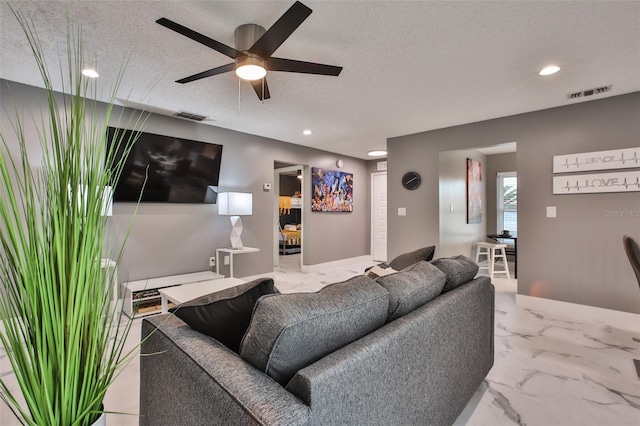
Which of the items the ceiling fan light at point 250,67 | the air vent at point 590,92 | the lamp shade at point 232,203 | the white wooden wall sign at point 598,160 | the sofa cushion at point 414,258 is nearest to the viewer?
the ceiling fan light at point 250,67

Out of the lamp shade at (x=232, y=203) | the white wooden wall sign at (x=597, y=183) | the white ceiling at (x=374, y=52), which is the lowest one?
the lamp shade at (x=232, y=203)

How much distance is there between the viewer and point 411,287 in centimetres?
138

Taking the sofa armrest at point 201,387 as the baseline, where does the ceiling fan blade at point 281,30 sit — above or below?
above

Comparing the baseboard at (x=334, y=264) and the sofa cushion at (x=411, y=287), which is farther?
the baseboard at (x=334, y=264)

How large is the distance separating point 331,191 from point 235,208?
92.2 inches

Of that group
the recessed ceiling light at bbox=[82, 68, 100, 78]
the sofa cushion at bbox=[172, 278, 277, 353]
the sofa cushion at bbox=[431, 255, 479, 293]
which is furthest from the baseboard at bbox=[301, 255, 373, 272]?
the sofa cushion at bbox=[172, 278, 277, 353]

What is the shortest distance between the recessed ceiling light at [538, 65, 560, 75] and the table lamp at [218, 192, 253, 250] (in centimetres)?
344

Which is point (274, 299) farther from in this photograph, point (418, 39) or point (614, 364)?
point (614, 364)

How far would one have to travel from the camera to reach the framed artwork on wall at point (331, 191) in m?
5.69

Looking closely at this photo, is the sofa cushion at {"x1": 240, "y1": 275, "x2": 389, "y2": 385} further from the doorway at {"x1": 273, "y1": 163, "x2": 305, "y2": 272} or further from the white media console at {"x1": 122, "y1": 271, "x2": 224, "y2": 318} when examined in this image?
the doorway at {"x1": 273, "y1": 163, "x2": 305, "y2": 272}

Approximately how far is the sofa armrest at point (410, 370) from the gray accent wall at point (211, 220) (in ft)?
10.8

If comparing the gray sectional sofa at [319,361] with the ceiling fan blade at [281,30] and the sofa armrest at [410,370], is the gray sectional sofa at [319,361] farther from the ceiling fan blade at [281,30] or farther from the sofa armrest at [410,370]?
the ceiling fan blade at [281,30]

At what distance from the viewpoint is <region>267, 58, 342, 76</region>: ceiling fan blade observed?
205 centimetres

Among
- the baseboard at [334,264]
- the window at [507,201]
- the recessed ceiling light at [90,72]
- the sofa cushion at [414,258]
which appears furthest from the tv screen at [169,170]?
the window at [507,201]
